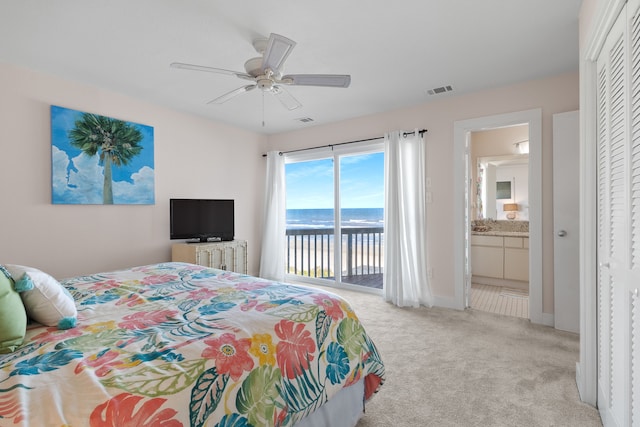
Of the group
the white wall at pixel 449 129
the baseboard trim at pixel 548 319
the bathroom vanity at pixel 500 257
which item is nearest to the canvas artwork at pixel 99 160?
the white wall at pixel 449 129

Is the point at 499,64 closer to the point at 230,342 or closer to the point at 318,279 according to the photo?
the point at 230,342

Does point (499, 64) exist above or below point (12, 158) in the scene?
above

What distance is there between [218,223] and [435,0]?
3.52m

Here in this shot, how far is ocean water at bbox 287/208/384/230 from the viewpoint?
474 centimetres

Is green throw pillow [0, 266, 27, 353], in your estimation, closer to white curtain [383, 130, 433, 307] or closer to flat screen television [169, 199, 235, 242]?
flat screen television [169, 199, 235, 242]

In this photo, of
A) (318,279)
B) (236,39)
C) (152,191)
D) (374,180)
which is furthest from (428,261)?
(152,191)

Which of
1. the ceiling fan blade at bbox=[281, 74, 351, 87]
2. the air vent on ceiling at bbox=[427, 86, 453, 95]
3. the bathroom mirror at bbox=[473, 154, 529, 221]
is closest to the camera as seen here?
the ceiling fan blade at bbox=[281, 74, 351, 87]

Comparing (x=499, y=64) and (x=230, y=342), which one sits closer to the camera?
(x=230, y=342)

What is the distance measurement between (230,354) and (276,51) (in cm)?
173

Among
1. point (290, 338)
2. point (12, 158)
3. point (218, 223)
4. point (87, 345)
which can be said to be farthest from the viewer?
point (218, 223)

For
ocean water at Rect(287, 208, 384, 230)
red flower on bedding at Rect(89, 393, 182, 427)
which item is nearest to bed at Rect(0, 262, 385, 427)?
red flower on bedding at Rect(89, 393, 182, 427)

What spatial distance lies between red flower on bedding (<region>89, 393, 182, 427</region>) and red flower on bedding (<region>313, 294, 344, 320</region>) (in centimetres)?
89

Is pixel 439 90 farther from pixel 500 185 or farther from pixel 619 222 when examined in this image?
pixel 500 185

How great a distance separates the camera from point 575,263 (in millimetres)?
3021
